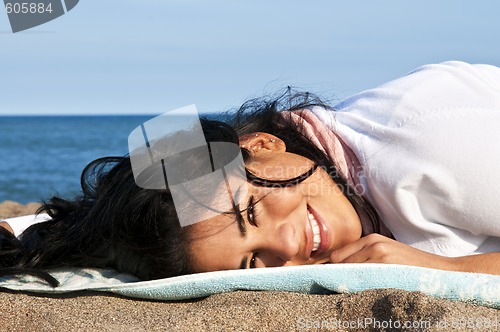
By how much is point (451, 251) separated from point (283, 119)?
0.80 metres

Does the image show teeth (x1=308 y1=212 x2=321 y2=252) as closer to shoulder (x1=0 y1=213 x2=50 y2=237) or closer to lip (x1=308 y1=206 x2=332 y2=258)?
lip (x1=308 y1=206 x2=332 y2=258)

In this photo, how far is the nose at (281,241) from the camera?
7.06 feet

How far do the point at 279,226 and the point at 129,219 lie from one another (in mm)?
499

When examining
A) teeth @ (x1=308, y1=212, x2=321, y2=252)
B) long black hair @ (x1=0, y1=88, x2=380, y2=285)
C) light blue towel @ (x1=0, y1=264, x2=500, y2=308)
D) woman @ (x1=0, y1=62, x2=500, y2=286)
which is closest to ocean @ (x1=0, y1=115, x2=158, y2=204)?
long black hair @ (x1=0, y1=88, x2=380, y2=285)

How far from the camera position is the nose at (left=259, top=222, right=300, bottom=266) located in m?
2.15

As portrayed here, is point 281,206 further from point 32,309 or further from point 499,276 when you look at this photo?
point 32,309

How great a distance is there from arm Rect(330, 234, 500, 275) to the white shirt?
0.34 ft

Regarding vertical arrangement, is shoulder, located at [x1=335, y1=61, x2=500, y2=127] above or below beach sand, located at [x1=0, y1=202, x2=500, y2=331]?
above

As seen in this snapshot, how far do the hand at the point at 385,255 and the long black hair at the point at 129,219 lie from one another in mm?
199

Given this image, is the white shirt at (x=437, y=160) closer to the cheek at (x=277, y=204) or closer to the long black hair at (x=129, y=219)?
the long black hair at (x=129, y=219)

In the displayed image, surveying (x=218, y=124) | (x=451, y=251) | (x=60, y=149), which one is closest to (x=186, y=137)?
(x=218, y=124)

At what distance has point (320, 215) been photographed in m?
2.27

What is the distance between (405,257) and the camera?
7.11 feet

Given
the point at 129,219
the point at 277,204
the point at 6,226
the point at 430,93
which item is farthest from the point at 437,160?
the point at 6,226
